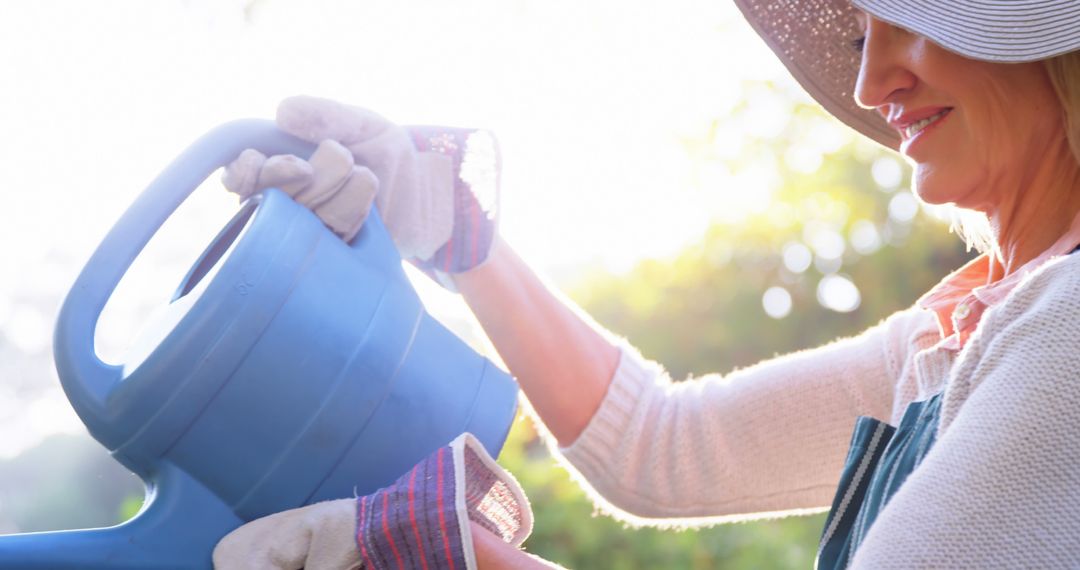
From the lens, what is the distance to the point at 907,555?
103 centimetres

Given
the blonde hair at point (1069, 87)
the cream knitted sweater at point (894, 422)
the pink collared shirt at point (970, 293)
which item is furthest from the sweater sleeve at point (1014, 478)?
the blonde hair at point (1069, 87)

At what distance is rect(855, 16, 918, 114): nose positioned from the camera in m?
1.38

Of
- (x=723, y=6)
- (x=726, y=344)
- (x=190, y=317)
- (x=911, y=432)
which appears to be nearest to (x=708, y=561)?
(x=726, y=344)

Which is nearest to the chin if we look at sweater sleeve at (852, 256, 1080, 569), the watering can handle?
sweater sleeve at (852, 256, 1080, 569)

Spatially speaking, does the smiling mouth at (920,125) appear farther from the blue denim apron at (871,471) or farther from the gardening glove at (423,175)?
the gardening glove at (423,175)

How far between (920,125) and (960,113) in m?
0.05

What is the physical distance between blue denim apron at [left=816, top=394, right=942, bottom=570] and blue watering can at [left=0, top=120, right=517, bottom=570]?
0.45 m

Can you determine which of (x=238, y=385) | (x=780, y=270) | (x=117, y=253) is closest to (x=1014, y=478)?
(x=238, y=385)

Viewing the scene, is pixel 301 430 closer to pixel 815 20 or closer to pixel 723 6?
pixel 815 20

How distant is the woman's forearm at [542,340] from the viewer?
1657 millimetres

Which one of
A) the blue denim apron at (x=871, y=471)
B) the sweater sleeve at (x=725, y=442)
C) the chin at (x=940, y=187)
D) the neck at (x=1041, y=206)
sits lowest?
the sweater sleeve at (x=725, y=442)

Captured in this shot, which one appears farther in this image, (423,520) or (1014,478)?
(423,520)

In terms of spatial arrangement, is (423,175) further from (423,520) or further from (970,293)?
(970,293)

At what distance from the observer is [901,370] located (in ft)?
5.32
